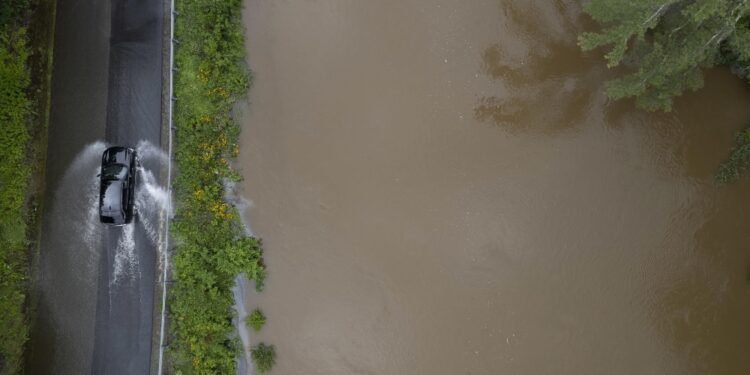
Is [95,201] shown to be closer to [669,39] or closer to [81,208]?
[81,208]

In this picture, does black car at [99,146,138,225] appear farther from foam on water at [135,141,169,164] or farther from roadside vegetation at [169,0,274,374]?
roadside vegetation at [169,0,274,374]

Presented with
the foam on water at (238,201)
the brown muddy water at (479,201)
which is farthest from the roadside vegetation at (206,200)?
the brown muddy water at (479,201)

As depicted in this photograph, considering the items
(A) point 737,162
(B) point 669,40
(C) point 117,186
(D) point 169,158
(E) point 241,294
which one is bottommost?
(E) point 241,294

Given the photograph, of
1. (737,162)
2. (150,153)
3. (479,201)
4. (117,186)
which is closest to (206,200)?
(150,153)

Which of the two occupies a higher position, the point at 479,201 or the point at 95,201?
the point at 95,201

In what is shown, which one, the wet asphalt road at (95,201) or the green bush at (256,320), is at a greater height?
the wet asphalt road at (95,201)

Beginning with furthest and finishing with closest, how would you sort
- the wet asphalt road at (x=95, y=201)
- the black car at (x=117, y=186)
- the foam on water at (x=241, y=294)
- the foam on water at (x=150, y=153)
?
the foam on water at (x=241, y=294) → the foam on water at (x=150, y=153) → the wet asphalt road at (x=95, y=201) → the black car at (x=117, y=186)

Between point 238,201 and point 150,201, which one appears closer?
point 150,201

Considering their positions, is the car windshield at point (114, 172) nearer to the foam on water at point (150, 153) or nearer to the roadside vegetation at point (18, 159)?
the foam on water at point (150, 153)
